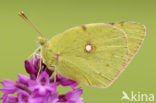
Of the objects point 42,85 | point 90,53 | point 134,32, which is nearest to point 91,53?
point 90,53

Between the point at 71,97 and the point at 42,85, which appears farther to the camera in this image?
the point at 71,97

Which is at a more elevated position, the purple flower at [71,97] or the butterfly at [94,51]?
the butterfly at [94,51]

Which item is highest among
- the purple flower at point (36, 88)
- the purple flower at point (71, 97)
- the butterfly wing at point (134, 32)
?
the butterfly wing at point (134, 32)

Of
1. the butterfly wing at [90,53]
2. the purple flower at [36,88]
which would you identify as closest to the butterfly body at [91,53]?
the butterfly wing at [90,53]

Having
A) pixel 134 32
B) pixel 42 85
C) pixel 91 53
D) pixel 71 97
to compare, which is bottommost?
pixel 71 97

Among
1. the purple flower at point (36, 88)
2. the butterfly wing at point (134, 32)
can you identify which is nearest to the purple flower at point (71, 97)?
the purple flower at point (36, 88)

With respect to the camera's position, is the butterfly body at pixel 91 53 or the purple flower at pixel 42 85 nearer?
the purple flower at pixel 42 85

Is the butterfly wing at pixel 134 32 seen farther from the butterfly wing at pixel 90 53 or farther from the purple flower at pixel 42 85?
the purple flower at pixel 42 85

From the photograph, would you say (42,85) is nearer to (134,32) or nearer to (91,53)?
(91,53)
